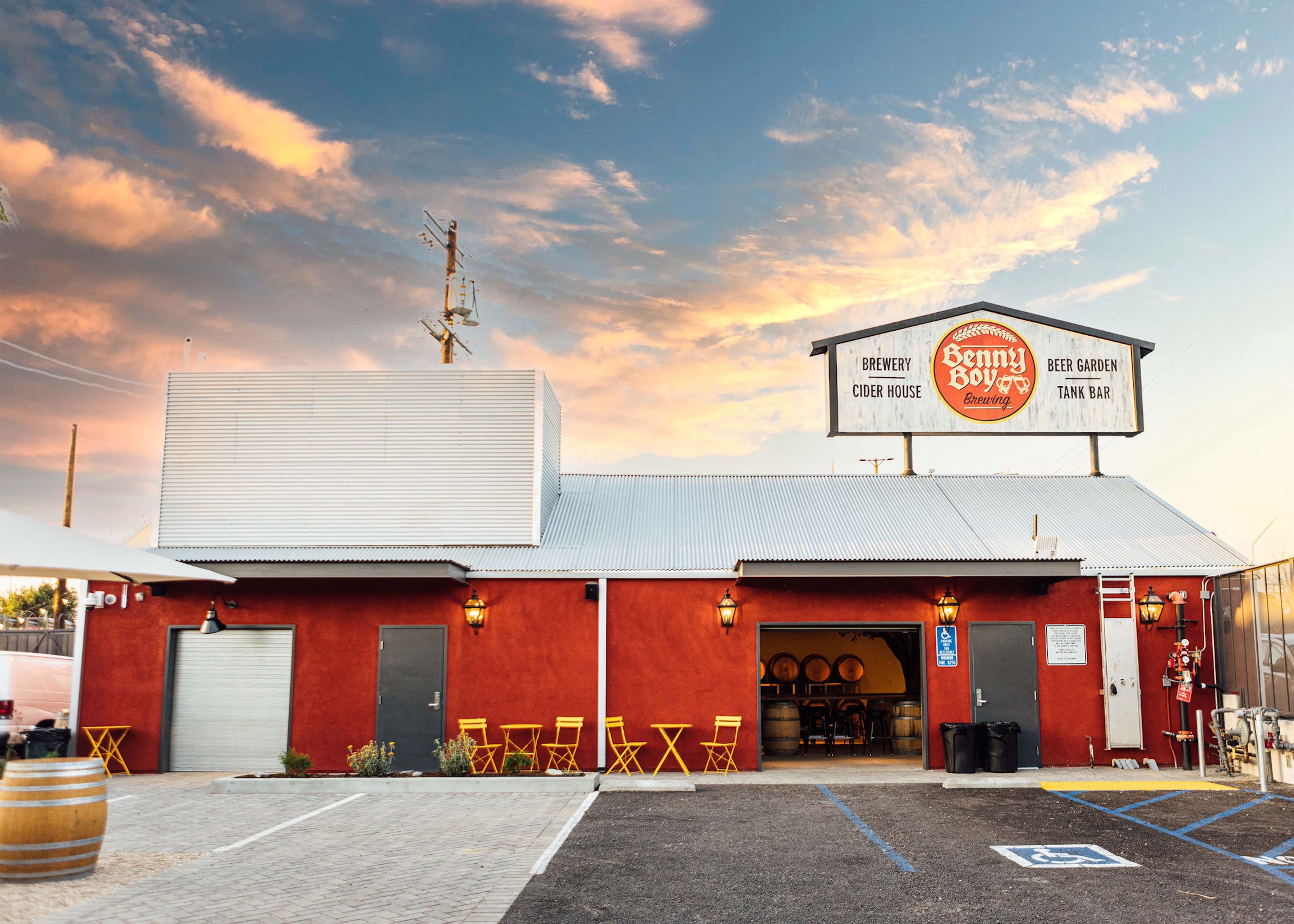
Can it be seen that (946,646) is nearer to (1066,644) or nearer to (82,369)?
(1066,644)

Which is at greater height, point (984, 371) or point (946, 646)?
point (984, 371)

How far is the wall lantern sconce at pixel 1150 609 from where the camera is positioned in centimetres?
1446

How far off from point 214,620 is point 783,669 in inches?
415

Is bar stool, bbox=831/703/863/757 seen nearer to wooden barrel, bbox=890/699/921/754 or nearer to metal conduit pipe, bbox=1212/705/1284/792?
wooden barrel, bbox=890/699/921/754

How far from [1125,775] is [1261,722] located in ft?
6.71

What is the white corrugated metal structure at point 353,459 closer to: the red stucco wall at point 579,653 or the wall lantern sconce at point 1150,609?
the red stucco wall at point 579,653

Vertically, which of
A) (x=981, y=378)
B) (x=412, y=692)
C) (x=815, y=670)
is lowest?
(x=412, y=692)

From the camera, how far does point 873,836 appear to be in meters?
9.36

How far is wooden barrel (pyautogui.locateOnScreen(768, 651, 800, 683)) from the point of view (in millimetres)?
18969

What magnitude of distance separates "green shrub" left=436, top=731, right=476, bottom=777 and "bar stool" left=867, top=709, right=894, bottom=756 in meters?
8.23

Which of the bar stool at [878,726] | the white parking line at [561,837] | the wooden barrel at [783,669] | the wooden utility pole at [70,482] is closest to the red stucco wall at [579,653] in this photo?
the white parking line at [561,837]

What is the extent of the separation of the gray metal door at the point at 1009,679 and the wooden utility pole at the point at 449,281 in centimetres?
1331

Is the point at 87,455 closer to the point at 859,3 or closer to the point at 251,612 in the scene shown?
the point at 251,612

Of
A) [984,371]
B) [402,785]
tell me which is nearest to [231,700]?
[402,785]
